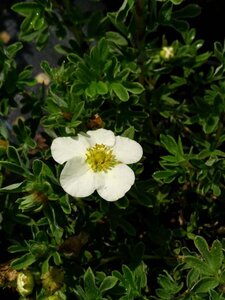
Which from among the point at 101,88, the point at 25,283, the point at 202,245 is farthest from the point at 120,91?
the point at 25,283

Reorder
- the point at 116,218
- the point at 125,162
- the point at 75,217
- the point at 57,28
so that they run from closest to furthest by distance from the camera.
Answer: the point at 125,162
the point at 116,218
the point at 75,217
the point at 57,28

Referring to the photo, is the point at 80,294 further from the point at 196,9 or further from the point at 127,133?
the point at 196,9

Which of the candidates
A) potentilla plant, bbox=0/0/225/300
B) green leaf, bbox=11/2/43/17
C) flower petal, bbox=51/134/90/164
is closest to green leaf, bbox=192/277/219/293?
potentilla plant, bbox=0/0/225/300

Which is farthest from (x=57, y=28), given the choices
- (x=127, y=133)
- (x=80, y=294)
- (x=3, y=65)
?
(x=80, y=294)

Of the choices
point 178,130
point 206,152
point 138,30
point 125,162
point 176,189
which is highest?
point 138,30

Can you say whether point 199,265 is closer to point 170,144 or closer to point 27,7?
point 170,144

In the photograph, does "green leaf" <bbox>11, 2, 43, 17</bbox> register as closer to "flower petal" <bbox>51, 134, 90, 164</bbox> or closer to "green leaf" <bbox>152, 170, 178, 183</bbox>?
"flower petal" <bbox>51, 134, 90, 164</bbox>

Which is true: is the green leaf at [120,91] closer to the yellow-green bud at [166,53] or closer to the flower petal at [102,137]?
the flower petal at [102,137]
